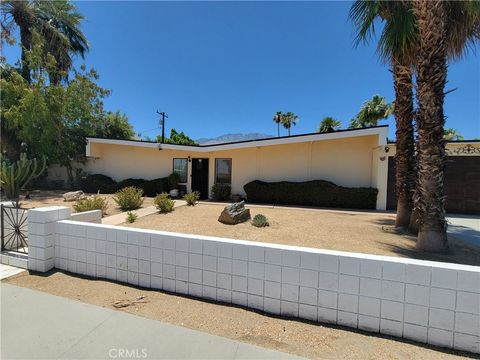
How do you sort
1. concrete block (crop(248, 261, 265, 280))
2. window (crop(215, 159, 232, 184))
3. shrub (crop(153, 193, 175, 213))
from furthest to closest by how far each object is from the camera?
window (crop(215, 159, 232, 184)) → shrub (crop(153, 193, 175, 213)) → concrete block (crop(248, 261, 265, 280))

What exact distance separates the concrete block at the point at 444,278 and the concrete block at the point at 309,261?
1011 mm

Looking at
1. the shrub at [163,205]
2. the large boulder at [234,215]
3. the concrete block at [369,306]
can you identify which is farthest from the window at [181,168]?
the concrete block at [369,306]

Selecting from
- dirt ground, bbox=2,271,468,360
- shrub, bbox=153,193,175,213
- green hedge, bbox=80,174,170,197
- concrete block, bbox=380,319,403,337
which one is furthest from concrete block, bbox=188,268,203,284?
green hedge, bbox=80,174,170,197

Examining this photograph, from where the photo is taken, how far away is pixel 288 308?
9.27 feet

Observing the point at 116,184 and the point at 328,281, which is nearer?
the point at 328,281

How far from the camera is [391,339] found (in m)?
2.46

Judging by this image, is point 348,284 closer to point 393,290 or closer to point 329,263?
point 329,263

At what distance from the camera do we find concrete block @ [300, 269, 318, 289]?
8.90 feet

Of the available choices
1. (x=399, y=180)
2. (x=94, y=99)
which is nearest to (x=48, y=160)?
(x=94, y=99)

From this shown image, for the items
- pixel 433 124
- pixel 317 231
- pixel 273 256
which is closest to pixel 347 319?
pixel 273 256

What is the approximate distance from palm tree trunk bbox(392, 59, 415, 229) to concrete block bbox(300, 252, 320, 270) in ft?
16.9

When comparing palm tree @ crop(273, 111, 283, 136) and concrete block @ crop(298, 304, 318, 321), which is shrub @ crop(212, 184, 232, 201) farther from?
palm tree @ crop(273, 111, 283, 136)

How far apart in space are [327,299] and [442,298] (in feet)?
3.27

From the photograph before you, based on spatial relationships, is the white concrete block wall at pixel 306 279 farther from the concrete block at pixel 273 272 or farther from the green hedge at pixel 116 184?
the green hedge at pixel 116 184
